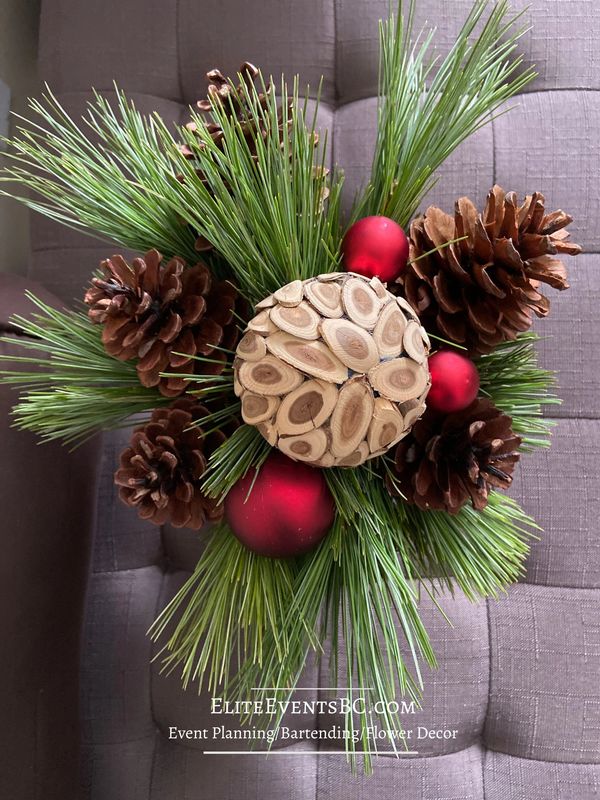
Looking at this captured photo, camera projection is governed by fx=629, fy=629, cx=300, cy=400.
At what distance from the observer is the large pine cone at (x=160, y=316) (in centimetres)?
35

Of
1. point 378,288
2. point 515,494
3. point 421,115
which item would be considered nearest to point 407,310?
point 378,288

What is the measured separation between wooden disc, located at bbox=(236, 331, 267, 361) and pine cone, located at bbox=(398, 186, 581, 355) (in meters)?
0.11

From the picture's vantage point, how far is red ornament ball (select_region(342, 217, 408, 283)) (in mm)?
365

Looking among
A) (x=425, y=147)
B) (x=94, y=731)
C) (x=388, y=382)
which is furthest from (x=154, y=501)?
(x=94, y=731)

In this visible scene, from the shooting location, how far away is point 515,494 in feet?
2.02

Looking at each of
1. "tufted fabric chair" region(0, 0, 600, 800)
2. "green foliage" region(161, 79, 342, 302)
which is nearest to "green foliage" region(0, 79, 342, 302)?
"green foliage" region(161, 79, 342, 302)

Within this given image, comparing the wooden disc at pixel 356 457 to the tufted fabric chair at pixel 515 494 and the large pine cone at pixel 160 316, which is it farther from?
the tufted fabric chair at pixel 515 494

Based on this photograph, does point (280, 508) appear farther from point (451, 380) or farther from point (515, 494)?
point (515, 494)

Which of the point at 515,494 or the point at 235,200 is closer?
the point at 235,200

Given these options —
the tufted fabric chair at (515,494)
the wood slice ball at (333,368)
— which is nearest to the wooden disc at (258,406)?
the wood slice ball at (333,368)

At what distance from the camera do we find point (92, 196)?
39cm

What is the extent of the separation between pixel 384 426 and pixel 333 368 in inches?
1.7

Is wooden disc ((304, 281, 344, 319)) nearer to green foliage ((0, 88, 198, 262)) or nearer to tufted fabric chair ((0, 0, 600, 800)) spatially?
green foliage ((0, 88, 198, 262))

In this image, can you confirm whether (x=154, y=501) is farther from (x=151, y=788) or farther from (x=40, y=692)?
(x=151, y=788)
